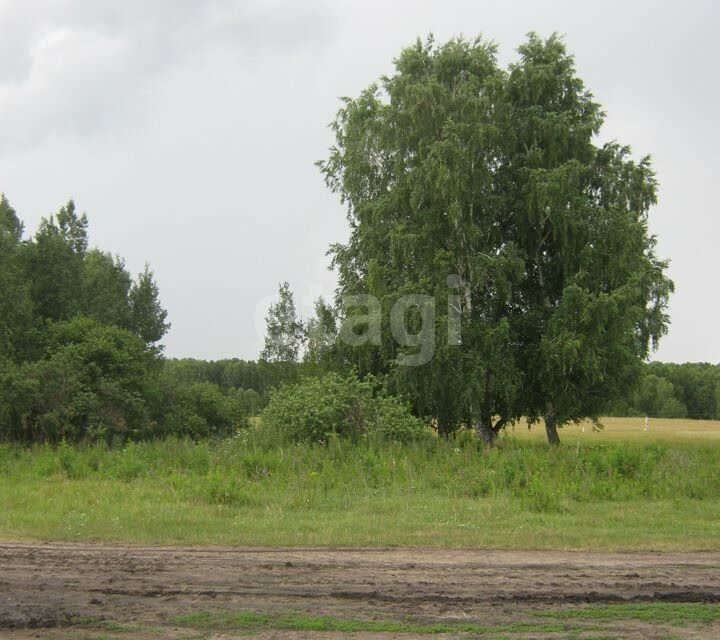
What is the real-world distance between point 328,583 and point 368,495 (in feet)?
21.8

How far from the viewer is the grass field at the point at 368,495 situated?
12031mm

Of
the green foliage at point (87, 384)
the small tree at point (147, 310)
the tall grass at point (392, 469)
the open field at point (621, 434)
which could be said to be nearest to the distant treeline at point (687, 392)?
the open field at point (621, 434)

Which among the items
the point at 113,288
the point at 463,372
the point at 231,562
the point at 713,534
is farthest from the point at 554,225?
the point at 113,288

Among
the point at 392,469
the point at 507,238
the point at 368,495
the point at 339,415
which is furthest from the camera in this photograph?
the point at 507,238

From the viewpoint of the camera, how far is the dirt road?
7527 mm

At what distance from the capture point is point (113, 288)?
47.1 meters

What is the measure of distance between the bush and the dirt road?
10.3 metres

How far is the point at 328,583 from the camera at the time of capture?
28.6 feet

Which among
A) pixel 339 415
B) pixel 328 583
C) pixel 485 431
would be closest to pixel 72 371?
pixel 339 415

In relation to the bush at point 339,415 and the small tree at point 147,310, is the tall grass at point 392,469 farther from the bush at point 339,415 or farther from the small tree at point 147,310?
the small tree at point 147,310

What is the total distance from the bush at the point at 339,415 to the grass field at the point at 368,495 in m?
0.90

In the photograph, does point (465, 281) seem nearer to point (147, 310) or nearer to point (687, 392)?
point (147, 310)

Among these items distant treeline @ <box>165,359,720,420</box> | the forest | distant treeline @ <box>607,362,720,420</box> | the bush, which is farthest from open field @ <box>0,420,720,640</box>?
distant treeline @ <box>607,362,720,420</box>

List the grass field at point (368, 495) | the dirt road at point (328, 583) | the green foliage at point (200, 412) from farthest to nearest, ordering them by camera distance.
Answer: the green foliage at point (200, 412) → the grass field at point (368, 495) → the dirt road at point (328, 583)
